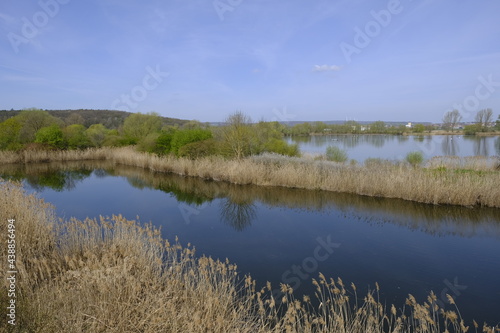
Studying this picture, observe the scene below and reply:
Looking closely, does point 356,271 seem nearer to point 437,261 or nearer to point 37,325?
point 437,261

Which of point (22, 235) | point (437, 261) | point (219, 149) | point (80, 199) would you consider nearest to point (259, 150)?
point (219, 149)

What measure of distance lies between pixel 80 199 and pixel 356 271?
10075 millimetres

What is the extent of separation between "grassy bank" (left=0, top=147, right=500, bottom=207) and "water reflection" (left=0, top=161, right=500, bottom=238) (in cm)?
35

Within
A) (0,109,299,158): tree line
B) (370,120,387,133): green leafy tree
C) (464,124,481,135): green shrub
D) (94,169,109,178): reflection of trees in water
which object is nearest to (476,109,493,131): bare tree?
(464,124,481,135): green shrub

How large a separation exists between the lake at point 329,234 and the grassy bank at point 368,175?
450 mm

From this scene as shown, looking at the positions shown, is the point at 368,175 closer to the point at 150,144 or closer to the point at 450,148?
the point at 150,144

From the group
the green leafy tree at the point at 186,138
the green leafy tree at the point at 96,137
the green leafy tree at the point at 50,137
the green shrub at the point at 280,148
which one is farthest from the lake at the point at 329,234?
the green leafy tree at the point at 96,137

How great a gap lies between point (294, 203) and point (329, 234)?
10.0ft

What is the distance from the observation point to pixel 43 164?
20953mm

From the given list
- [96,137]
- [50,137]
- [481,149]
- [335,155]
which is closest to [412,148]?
[481,149]

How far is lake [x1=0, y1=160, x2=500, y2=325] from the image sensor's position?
4996 mm

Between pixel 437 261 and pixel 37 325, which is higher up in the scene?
pixel 37 325

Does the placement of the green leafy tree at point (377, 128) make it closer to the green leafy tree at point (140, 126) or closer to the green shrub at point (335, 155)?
the green leafy tree at point (140, 126)

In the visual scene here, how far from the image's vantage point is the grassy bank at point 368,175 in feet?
30.5
